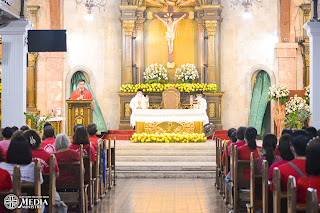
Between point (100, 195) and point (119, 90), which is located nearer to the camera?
point (100, 195)

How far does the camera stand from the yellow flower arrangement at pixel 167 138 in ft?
48.2

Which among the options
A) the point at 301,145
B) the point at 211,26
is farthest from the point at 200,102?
the point at 301,145

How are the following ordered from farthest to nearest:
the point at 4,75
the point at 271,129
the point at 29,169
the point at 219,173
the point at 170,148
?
1. the point at 271,129
2. the point at 170,148
3. the point at 4,75
4. the point at 219,173
5. the point at 29,169

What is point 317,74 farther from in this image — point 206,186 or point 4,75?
point 4,75

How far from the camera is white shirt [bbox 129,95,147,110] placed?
1645 cm

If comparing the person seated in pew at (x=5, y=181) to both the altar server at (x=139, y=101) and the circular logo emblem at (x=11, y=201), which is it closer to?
the circular logo emblem at (x=11, y=201)

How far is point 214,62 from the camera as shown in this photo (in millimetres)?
17781

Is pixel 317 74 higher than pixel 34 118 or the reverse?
higher

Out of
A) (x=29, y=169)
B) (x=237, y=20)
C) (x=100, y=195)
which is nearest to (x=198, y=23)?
(x=237, y=20)

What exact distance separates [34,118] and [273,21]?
1033 cm

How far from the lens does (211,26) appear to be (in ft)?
58.1

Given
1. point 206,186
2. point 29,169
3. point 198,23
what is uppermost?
point 198,23

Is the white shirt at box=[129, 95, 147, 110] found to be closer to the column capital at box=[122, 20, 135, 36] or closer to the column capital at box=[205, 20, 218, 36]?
the column capital at box=[122, 20, 135, 36]

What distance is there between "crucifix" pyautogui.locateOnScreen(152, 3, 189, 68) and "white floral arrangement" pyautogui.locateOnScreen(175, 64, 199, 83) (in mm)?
597
